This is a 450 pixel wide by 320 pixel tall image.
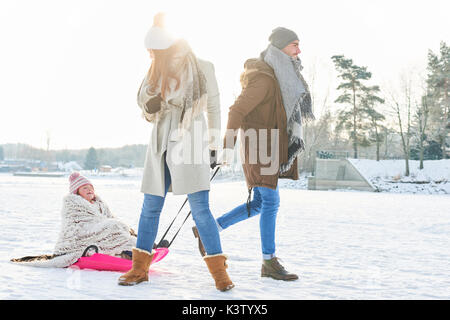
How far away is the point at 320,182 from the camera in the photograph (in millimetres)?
32531

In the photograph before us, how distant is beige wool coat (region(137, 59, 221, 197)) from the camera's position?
9.16ft

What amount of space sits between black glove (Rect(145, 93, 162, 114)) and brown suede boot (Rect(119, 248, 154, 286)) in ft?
2.94

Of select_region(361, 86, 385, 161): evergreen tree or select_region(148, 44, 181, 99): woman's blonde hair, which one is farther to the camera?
select_region(361, 86, 385, 161): evergreen tree

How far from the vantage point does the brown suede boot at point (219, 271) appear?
2.77 m

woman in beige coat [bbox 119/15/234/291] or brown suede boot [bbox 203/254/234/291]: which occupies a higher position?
woman in beige coat [bbox 119/15/234/291]

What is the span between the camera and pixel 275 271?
10.5 ft

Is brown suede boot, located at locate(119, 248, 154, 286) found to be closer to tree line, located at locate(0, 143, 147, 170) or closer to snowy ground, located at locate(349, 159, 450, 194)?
snowy ground, located at locate(349, 159, 450, 194)

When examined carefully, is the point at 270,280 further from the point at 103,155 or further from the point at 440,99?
the point at 103,155

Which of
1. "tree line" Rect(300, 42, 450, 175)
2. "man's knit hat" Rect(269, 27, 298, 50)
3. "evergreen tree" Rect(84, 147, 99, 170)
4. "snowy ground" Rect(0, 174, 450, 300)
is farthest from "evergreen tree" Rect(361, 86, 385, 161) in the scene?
"evergreen tree" Rect(84, 147, 99, 170)

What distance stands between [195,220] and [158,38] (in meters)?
1.14

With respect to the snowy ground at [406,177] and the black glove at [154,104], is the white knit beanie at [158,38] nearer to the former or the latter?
the black glove at [154,104]

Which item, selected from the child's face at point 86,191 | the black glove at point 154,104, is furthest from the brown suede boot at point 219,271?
the child's face at point 86,191

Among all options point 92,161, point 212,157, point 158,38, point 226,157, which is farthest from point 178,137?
point 92,161
